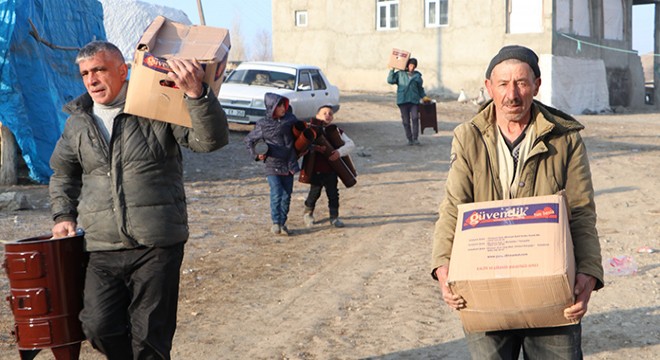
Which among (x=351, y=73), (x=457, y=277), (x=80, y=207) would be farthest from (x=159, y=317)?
(x=351, y=73)

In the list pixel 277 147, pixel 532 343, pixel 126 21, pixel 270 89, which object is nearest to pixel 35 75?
pixel 277 147

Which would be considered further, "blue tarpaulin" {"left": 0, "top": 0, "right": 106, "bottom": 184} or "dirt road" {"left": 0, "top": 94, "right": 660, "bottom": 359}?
"blue tarpaulin" {"left": 0, "top": 0, "right": 106, "bottom": 184}

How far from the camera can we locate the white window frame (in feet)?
120

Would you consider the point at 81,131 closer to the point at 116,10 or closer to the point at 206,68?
the point at 206,68

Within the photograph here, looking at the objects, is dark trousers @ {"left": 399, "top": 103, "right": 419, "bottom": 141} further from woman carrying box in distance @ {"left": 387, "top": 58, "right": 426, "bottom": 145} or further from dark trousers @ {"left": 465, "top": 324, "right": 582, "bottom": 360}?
dark trousers @ {"left": 465, "top": 324, "right": 582, "bottom": 360}

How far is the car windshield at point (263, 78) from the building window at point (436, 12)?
13.3 metres

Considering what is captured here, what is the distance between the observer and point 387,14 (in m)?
33.6

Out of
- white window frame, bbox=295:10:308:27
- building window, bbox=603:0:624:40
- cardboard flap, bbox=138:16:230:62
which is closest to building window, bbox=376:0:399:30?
white window frame, bbox=295:10:308:27

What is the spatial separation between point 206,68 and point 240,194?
8.80 metres

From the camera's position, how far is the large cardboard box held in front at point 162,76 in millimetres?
3941

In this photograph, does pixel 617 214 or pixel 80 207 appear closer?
pixel 80 207

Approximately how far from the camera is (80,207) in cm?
421

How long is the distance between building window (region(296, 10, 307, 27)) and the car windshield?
1686cm

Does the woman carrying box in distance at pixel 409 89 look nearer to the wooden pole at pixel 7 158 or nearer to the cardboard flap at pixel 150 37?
the wooden pole at pixel 7 158
